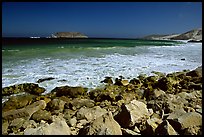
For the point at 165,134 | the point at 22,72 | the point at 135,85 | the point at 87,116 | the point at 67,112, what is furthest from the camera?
the point at 22,72

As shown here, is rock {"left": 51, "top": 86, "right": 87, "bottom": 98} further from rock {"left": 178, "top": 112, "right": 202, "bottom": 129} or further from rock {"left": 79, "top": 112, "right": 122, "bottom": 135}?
rock {"left": 178, "top": 112, "right": 202, "bottom": 129}

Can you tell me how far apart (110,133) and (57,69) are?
24.8ft

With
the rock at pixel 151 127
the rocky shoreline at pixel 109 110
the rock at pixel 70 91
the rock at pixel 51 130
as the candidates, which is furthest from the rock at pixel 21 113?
the rock at pixel 151 127

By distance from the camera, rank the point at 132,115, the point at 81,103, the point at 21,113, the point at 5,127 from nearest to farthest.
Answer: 1. the point at 132,115
2. the point at 5,127
3. the point at 21,113
4. the point at 81,103

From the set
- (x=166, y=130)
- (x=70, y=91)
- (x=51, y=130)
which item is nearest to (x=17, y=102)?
(x=70, y=91)

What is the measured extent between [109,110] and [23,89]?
3.08m

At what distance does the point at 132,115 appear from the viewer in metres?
4.04

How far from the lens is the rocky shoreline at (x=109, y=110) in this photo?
350 centimetres

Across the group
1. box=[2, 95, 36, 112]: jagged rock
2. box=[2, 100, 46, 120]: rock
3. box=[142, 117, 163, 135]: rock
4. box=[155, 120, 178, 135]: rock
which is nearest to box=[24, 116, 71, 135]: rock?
box=[142, 117, 163, 135]: rock

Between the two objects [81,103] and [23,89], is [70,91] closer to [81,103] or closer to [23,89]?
Result: [81,103]

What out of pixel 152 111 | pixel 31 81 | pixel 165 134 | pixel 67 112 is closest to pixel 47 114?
pixel 67 112

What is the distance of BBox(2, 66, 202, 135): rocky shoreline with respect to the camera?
3498mm

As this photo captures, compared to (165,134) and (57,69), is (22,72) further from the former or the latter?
(165,134)

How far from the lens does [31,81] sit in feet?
27.5
